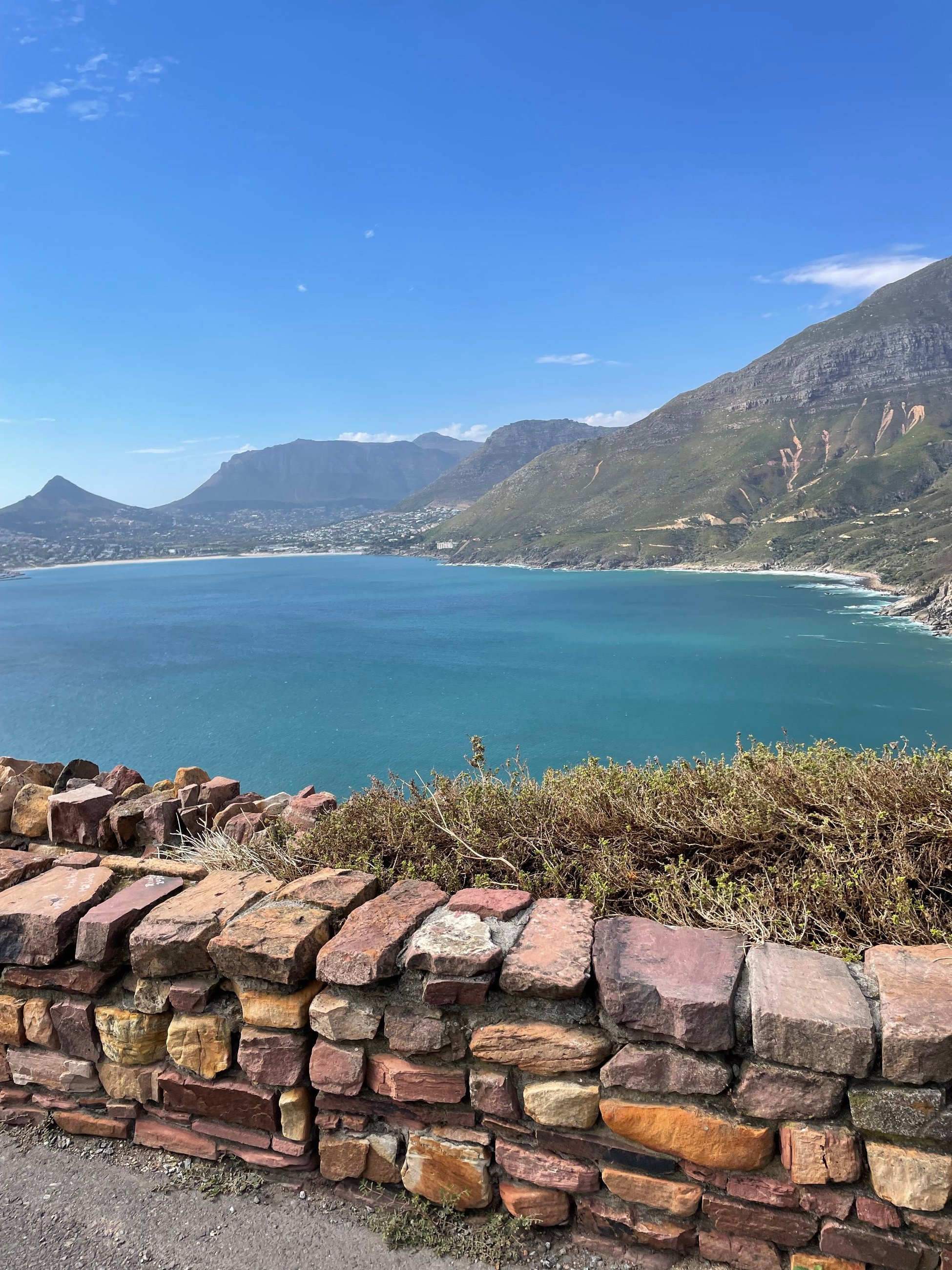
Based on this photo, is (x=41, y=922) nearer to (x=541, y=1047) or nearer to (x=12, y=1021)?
(x=12, y=1021)

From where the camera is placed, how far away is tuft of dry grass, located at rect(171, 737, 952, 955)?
8.70ft

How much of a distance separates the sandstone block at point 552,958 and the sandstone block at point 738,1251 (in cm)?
88

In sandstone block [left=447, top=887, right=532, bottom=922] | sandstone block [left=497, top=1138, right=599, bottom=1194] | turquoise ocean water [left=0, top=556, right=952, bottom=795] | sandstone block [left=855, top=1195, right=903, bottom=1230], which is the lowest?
turquoise ocean water [left=0, top=556, right=952, bottom=795]

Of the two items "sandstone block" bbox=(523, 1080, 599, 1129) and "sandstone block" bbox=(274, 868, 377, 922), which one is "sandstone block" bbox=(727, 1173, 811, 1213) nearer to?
"sandstone block" bbox=(523, 1080, 599, 1129)

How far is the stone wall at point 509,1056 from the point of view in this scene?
2.06 metres

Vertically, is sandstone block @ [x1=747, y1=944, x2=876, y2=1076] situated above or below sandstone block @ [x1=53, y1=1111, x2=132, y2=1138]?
above

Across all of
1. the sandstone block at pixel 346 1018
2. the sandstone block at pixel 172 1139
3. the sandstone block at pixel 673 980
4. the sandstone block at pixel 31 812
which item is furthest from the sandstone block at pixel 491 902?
the sandstone block at pixel 31 812

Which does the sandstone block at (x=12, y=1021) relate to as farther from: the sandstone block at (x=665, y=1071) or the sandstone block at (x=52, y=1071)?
the sandstone block at (x=665, y=1071)

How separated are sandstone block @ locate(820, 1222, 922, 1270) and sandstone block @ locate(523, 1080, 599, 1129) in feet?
2.50

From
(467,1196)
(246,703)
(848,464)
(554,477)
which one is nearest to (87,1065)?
(467,1196)

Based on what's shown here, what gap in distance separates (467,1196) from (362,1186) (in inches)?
16.8

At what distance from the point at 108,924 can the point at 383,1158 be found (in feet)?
4.66

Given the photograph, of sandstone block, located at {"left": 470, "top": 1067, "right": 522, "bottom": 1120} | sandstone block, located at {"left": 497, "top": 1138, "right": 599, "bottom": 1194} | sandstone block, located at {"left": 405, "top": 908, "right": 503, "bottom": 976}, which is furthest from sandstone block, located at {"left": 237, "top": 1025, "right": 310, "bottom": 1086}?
sandstone block, located at {"left": 497, "top": 1138, "right": 599, "bottom": 1194}

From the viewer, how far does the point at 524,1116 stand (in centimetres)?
239
